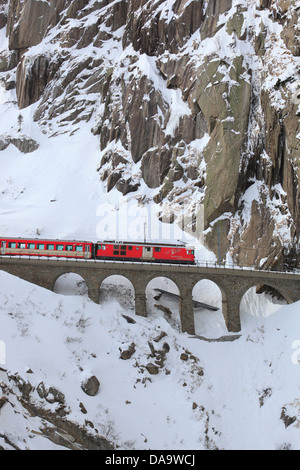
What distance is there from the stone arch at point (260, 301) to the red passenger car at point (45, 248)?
17754 millimetres

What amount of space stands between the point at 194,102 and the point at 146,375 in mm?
42793

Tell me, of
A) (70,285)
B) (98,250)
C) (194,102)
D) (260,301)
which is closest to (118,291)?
(98,250)

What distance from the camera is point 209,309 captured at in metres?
41.0

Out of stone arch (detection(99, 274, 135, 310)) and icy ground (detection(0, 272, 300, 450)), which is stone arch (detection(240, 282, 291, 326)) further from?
stone arch (detection(99, 274, 135, 310))

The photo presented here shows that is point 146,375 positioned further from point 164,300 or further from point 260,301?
point 260,301

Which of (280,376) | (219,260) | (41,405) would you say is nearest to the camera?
(41,405)

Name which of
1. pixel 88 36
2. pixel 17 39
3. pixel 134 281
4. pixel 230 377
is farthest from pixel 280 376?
pixel 17 39

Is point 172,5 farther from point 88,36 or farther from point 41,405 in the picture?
point 41,405

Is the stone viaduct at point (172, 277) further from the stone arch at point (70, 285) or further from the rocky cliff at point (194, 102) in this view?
the rocky cliff at point (194, 102)

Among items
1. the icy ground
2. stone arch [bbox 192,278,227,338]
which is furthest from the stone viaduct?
the icy ground

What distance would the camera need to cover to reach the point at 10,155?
241ft

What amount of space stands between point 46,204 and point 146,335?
34.7 m

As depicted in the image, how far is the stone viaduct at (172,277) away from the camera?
36.6 meters

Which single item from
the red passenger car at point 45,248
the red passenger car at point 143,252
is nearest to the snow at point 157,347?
the red passenger car at point 45,248
